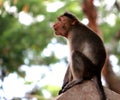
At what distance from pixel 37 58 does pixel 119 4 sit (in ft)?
9.47

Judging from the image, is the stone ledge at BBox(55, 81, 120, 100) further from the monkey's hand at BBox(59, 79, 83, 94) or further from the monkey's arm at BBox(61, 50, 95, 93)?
the monkey's arm at BBox(61, 50, 95, 93)

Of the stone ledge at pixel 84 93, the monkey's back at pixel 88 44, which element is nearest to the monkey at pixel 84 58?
the monkey's back at pixel 88 44

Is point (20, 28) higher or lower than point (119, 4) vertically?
higher

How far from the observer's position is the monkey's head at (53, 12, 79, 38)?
5887 millimetres

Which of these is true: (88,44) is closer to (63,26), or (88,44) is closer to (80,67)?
(80,67)

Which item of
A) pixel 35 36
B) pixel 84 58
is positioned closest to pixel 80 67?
pixel 84 58

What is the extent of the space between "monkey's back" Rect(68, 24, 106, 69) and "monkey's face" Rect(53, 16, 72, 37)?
0.14m

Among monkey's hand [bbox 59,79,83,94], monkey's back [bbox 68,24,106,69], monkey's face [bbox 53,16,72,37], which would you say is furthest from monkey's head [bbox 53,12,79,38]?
monkey's hand [bbox 59,79,83,94]

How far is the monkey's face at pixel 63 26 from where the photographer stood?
589 cm

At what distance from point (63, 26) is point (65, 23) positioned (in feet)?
0.16

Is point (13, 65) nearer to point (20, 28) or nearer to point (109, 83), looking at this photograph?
point (20, 28)

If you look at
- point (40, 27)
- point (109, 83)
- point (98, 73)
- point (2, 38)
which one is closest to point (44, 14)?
point (40, 27)

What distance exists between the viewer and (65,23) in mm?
5930

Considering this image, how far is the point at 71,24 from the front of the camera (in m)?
5.89
